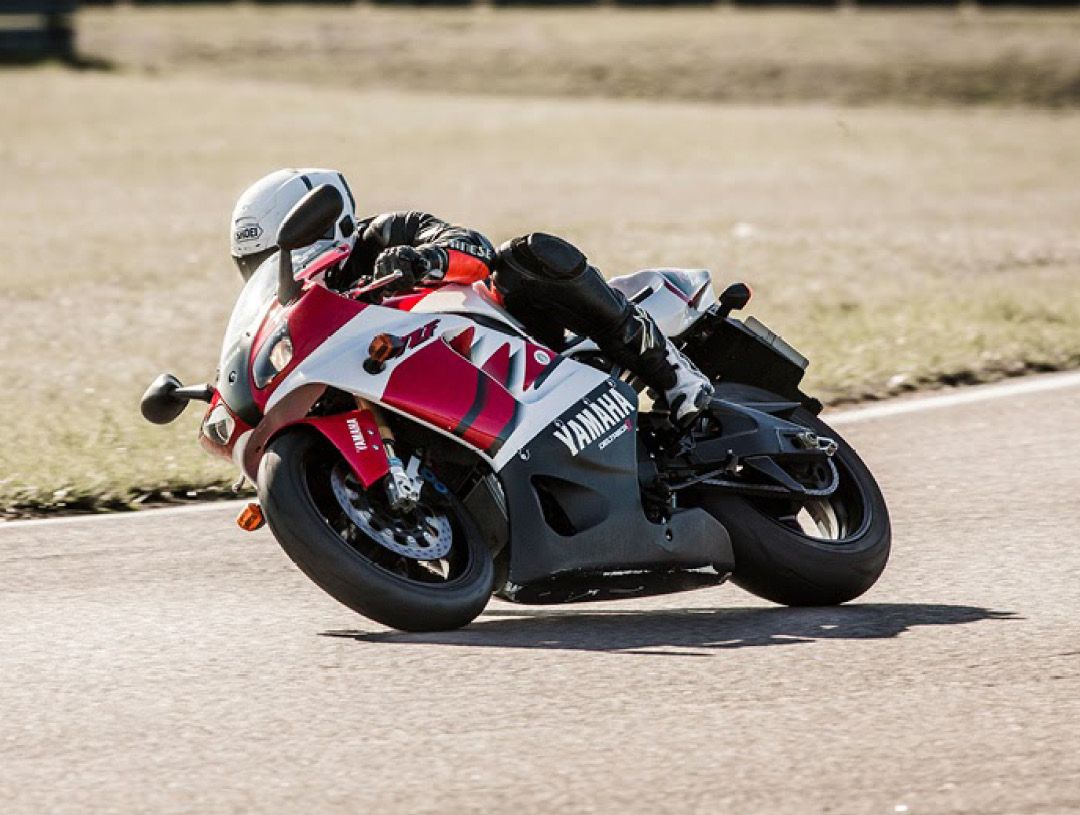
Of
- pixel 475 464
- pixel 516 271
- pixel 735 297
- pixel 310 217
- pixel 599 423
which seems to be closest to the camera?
pixel 310 217

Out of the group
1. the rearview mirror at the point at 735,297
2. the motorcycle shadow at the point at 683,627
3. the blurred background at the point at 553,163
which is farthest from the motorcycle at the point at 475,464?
the blurred background at the point at 553,163

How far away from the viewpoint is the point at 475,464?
614cm

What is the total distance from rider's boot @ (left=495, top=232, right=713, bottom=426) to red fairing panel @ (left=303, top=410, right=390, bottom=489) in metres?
0.79

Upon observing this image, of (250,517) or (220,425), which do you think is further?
(250,517)

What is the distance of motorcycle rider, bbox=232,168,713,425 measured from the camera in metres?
6.27

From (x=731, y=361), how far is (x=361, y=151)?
18964mm

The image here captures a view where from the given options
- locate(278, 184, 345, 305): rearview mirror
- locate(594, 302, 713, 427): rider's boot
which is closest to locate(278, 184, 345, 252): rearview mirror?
locate(278, 184, 345, 305): rearview mirror

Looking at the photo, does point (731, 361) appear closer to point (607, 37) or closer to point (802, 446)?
A: point (802, 446)

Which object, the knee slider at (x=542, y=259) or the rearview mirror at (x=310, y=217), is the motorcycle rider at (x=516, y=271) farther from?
the rearview mirror at (x=310, y=217)

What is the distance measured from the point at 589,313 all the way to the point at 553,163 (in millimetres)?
17867

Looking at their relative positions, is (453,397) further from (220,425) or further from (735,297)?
(735,297)

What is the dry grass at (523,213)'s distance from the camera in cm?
1123

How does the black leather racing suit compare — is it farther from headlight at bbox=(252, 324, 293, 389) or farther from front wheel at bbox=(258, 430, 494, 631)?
front wheel at bbox=(258, 430, 494, 631)

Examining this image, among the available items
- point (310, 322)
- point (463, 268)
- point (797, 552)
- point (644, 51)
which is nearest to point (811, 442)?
point (797, 552)
